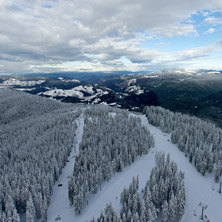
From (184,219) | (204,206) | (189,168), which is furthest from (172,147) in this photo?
(184,219)

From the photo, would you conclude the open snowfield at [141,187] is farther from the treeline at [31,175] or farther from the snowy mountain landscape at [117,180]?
the treeline at [31,175]

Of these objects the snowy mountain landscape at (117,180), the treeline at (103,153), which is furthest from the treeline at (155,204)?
the treeline at (103,153)

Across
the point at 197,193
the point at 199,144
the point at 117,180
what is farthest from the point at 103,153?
the point at 199,144

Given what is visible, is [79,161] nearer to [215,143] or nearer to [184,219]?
[184,219]

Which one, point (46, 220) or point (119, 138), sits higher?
point (119, 138)

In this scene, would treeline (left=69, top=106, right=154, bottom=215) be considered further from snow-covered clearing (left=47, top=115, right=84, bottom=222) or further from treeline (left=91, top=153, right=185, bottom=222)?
treeline (left=91, top=153, right=185, bottom=222)

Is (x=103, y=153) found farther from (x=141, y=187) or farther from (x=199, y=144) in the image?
(x=199, y=144)
